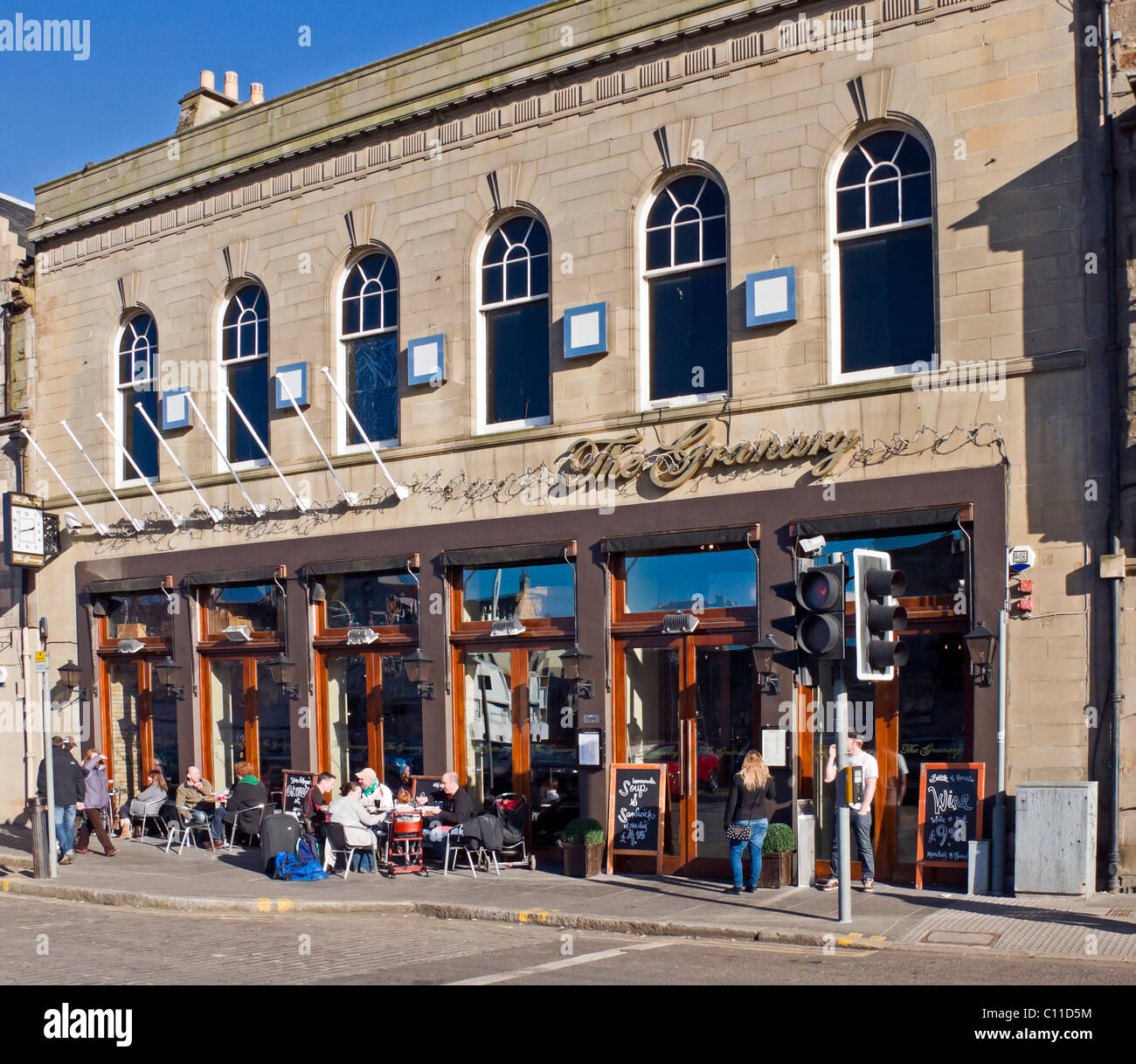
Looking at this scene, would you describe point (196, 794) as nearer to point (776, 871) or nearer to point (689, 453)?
point (689, 453)

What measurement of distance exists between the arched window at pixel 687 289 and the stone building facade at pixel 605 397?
43mm

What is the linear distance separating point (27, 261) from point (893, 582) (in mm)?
18985

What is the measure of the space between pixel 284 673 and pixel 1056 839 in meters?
11.4

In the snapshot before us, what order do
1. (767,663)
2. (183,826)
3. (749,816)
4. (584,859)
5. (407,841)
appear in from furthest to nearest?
(183,826), (407,841), (584,859), (767,663), (749,816)

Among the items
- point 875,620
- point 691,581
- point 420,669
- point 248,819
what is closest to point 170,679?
point 248,819

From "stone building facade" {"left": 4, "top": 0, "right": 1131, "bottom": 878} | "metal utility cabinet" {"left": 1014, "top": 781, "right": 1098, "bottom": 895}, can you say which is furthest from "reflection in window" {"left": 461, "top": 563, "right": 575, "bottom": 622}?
"metal utility cabinet" {"left": 1014, "top": 781, "right": 1098, "bottom": 895}

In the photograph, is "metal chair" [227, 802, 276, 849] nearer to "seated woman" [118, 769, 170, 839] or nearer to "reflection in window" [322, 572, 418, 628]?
"seated woman" [118, 769, 170, 839]

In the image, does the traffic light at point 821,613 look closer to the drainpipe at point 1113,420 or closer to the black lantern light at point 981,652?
the black lantern light at point 981,652

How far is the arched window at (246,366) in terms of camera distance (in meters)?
21.7

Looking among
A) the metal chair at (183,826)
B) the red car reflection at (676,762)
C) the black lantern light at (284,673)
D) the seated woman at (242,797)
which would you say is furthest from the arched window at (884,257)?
the metal chair at (183,826)

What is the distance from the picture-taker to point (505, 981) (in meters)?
10.2

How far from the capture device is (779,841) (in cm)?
1513

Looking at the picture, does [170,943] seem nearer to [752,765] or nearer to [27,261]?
[752,765]

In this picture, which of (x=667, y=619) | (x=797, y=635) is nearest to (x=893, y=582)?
(x=797, y=635)
